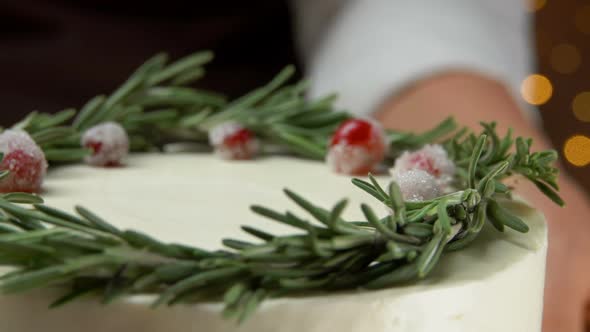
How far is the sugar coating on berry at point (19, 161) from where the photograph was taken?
0.56 m

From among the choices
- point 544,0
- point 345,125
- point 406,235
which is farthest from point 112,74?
point 544,0

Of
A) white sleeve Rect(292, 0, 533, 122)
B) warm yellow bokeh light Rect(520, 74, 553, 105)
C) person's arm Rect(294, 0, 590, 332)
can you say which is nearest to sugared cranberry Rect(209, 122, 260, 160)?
person's arm Rect(294, 0, 590, 332)

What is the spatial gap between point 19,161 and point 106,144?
129 mm

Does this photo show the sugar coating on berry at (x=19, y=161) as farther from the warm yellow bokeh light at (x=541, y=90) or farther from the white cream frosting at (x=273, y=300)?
the warm yellow bokeh light at (x=541, y=90)

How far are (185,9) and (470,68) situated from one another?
1.72 feet

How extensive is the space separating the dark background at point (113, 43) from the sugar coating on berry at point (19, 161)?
2.69ft

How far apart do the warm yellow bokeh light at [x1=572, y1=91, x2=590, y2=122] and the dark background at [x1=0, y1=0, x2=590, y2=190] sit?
913mm

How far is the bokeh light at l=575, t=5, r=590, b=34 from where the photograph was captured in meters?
2.04

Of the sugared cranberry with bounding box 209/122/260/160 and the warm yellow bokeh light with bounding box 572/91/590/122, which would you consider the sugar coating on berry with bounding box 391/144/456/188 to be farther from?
the warm yellow bokeh light with bounding box 572/91/590/122

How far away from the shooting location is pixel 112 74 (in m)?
1.39

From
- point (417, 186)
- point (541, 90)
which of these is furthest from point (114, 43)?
point (541, 90)

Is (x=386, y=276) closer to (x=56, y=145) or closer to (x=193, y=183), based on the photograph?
(x=193, y=183)

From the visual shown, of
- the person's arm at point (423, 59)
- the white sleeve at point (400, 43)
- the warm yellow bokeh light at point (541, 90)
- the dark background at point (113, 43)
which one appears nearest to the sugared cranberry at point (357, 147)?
the person's arm at point (423, 59)

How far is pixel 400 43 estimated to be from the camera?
4.53ft
